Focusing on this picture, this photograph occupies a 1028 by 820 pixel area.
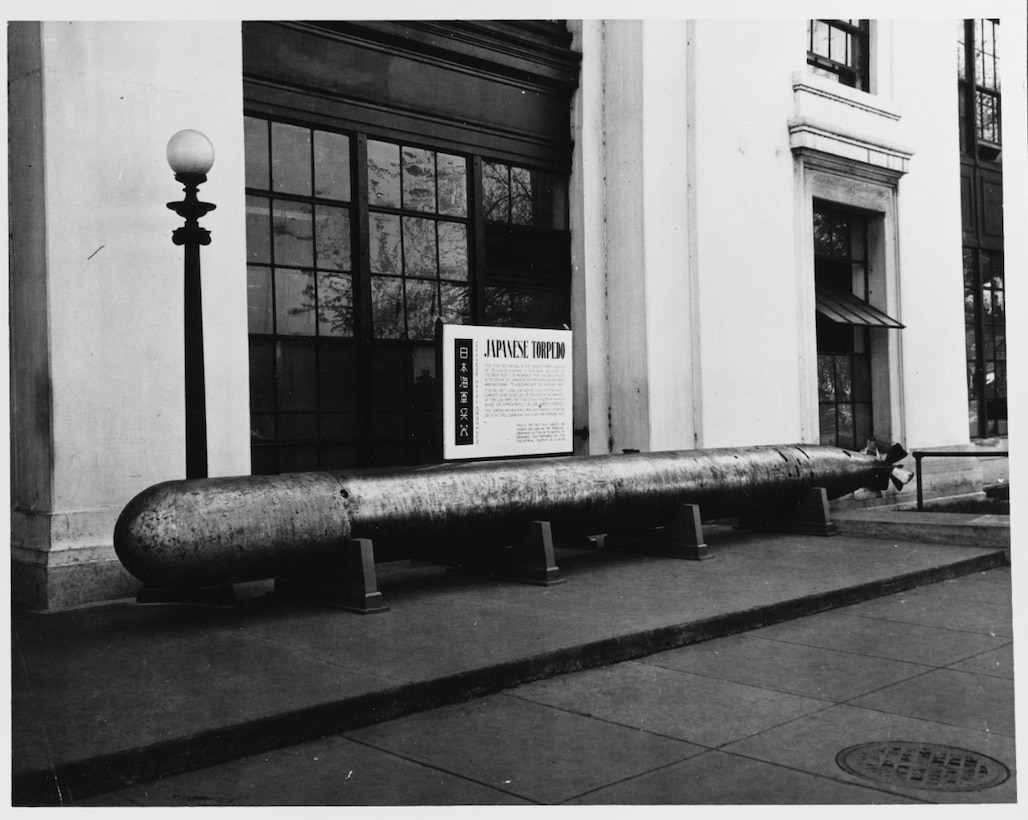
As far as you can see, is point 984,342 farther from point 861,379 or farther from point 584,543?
point 584,543

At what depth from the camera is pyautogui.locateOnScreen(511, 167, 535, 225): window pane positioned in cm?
1073

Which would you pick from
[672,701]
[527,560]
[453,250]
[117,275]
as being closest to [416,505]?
[527,560]

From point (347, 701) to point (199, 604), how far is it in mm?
2466

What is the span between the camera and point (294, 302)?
8.74 m

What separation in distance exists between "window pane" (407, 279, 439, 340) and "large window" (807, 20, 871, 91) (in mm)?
6767

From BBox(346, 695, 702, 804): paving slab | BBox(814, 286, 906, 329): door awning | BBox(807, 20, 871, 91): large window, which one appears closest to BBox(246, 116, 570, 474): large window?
BBox(346, 695, 702, 804): paving slab

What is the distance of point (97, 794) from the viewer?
3.82 metres

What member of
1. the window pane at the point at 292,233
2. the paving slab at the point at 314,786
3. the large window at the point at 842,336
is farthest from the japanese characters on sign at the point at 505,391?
the large window at the point at 842,336

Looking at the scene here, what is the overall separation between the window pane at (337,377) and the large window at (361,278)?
0.01 m

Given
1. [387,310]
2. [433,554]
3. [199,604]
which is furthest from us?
[387,310]

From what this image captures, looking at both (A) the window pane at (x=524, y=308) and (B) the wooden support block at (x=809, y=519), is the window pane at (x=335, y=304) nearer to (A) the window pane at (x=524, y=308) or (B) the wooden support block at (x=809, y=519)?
(A) the window pane at (x=524, y=308)

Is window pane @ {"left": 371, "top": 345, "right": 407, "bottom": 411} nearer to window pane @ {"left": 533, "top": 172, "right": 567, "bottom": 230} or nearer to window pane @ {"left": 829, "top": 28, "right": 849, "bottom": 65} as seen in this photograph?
window pane @ {"left": 533, "top": 172, "right": 567, "bottom": 230}

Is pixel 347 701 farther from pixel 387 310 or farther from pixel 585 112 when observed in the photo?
pixel 585 112

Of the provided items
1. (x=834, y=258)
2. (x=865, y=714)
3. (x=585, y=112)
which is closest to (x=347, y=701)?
(x=865, y=714)
